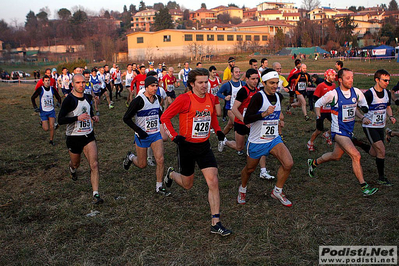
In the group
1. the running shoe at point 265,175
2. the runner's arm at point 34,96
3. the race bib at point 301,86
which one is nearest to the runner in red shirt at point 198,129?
the running shoe at point 265,175

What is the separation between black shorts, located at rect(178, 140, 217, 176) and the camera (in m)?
5.34

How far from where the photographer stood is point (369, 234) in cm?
500

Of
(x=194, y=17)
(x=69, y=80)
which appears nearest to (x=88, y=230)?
(x=69, y=80)

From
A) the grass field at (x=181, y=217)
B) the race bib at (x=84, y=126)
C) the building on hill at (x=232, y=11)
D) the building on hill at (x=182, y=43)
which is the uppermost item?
the building on hill at (x=232, y=11)

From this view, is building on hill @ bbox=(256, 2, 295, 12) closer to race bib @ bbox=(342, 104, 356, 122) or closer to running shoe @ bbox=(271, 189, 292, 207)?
race bib @ bbox=(342, 104, 356, 122)

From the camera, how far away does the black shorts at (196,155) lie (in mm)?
5340

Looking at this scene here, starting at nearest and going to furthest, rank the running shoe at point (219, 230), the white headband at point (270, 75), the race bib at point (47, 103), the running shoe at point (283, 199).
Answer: the running shoe at point (219, 230)
the white headband at point (270, 75)
the running shoe at point (283, 199)
the race bib at point (47, 103)

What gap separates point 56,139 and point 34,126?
332 centimetres

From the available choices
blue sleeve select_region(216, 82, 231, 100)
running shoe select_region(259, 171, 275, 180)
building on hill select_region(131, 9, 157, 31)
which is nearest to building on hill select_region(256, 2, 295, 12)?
building on hill select_region(131, 9, 157, 31)

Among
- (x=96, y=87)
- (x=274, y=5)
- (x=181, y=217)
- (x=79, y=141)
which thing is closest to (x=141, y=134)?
(x=79, y=141)

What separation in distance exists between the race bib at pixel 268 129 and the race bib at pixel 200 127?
100cm

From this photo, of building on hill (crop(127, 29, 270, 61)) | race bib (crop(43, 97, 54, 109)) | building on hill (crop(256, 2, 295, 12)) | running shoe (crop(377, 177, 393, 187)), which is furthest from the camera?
building on hill (crop(256, 2, 295, 12))

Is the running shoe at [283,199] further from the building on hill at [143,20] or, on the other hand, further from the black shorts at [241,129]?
the building on hill at [143,20]

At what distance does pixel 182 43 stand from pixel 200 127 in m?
73.4
